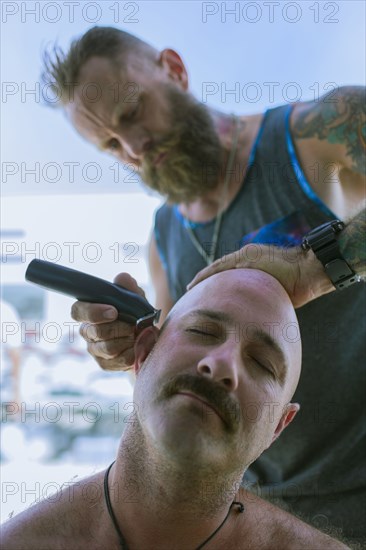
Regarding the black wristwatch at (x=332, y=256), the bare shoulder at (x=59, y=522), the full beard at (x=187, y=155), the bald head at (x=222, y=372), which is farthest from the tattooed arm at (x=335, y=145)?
the bare shoulder at (x=59, y=522)

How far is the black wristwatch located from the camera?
51.6 inches

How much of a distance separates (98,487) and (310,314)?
76cm

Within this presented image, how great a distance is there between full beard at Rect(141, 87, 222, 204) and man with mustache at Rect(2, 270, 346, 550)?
57 centimetres

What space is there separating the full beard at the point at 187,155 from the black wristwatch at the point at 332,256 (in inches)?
22.4

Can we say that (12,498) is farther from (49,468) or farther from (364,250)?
(364,250)

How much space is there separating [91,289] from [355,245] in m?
0.62

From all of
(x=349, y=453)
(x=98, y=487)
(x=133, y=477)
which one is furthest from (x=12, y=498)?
(x=349, y=453)

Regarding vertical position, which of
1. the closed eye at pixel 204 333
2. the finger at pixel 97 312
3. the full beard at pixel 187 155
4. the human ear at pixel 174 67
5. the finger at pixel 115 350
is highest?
the human ear at pixel 174 67

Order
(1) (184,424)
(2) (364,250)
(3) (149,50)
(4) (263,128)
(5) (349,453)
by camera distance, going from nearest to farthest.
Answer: (1) (184,424) → (2) (364,250) → (5) (349,453) → (4) (263,128) → (3) (149,50)

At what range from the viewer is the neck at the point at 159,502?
1131 mm

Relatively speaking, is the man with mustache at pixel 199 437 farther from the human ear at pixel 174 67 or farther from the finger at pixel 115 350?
the human ear at pixel 174 67

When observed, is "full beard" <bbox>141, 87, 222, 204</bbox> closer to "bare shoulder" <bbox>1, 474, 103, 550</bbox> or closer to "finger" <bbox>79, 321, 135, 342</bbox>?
"finger" <bbox>79, 321, 135, 342</bbox>

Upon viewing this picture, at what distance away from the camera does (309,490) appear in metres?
1.60

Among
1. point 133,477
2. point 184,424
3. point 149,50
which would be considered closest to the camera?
point 184,424
